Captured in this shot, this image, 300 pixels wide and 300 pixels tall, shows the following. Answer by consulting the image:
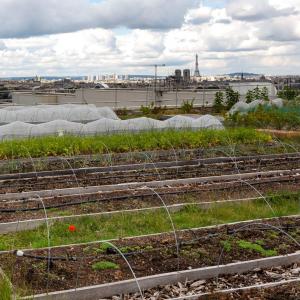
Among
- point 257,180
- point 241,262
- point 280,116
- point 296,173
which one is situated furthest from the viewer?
point 280,116

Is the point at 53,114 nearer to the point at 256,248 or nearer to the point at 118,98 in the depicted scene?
the point at 118,98

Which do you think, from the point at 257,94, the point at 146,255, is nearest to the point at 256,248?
the point at 146,255

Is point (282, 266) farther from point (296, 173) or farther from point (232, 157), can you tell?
point (232, 157)

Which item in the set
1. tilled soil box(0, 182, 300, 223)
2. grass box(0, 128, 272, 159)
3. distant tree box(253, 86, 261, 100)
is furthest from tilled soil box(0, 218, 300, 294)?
distant tree box(253, 86, 261, 100)

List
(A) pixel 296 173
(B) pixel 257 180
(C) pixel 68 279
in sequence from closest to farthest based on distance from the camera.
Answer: (C) pixel 68 279
(B) pixel 257 180
(A) pixel 296 173

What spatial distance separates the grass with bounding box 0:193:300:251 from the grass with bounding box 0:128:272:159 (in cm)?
370

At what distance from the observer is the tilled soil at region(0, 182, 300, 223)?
21.1 ft

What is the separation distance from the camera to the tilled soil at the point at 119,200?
21.1 ft

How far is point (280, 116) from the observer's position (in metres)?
14.7

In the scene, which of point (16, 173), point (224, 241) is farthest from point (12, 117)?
point (224, 241)

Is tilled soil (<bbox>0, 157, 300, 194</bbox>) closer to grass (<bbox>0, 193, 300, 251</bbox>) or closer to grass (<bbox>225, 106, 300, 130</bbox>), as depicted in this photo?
grass (<bbox>0, 193, 300, 251</bbox>)

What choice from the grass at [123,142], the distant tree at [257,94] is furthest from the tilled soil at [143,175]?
the distant tree at [257,94]

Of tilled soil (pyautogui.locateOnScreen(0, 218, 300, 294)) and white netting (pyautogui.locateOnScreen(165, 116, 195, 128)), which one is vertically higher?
white netting (pyautogui.locateOnScreen(165, 116, 195, 128))

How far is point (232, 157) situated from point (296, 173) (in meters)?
1.33
